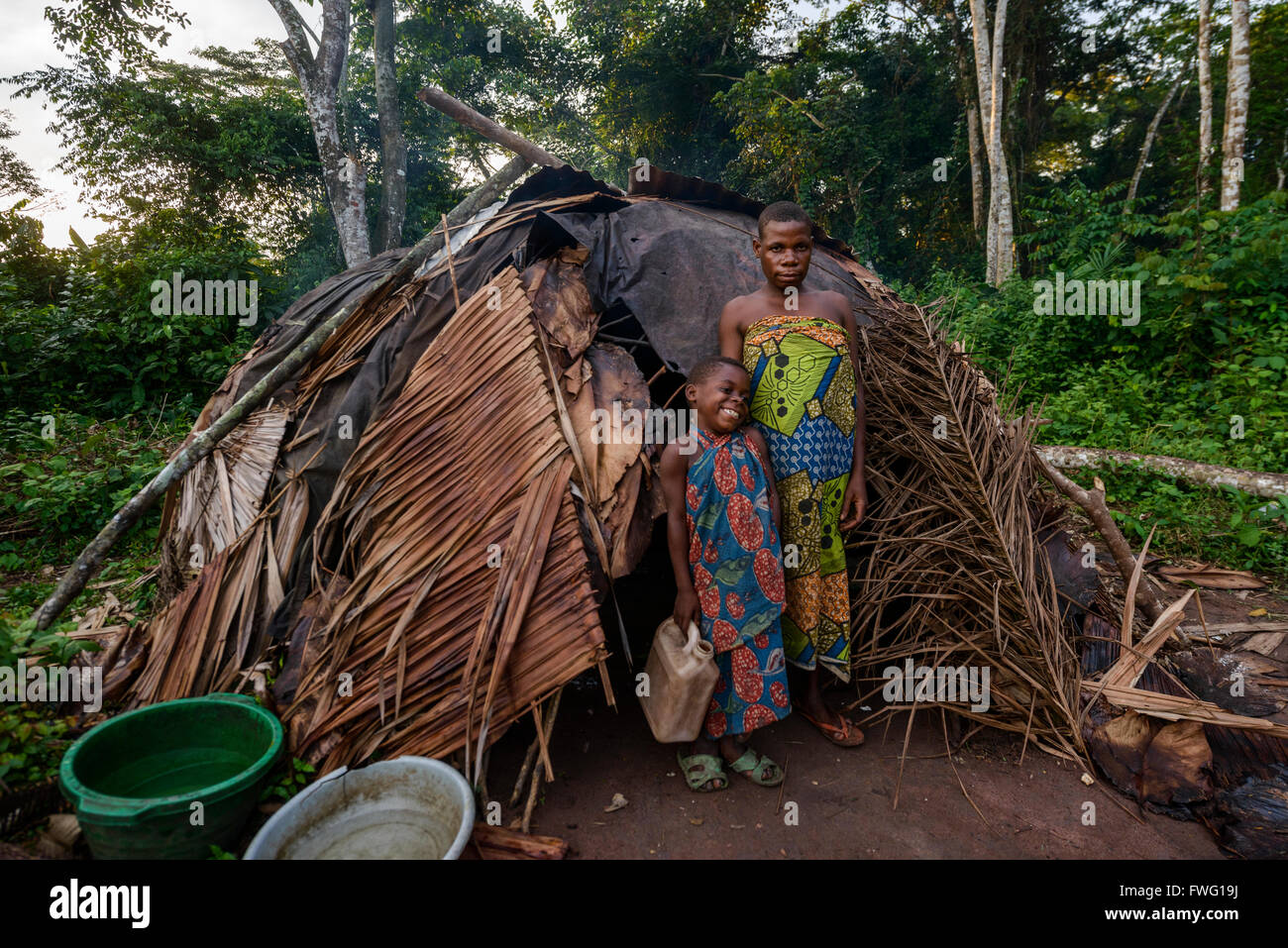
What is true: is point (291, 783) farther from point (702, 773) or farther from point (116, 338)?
point (116, 338)

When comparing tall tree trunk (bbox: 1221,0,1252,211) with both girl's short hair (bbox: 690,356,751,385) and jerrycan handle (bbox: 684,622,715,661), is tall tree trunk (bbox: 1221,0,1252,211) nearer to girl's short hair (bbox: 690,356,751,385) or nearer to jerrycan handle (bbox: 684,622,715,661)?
girl's short hair (bbox: 690,356,751,385)

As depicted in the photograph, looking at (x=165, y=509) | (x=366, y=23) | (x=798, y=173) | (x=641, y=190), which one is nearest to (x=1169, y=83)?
(x=798, y=173)

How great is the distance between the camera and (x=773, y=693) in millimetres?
2354

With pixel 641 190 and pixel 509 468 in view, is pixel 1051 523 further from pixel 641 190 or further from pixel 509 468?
pixel 641 190

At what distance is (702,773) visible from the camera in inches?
93.6

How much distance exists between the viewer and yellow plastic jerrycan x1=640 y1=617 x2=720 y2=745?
88.7 inches

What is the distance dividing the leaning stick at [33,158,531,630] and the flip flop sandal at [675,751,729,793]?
2.45 m

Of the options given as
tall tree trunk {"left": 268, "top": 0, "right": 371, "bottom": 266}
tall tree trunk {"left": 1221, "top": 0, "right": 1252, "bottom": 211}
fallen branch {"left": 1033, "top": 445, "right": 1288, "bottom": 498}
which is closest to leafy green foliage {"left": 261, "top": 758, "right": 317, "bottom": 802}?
fallen branch {"left": 1033, "top": 445, "right": 1288, "bottom": 498}

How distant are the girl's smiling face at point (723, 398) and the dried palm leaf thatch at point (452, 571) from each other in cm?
56

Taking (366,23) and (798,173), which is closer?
(798,173)

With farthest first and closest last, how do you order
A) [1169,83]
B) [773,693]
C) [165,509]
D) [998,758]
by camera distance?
[1169,83], [165,509], [998,758], [773,693]

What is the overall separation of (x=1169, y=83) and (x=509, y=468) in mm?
20525

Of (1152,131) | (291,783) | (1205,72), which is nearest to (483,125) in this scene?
(291,783)
